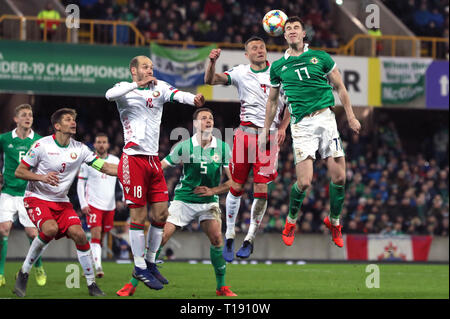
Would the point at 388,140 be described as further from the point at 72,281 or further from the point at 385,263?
the point at 72,281

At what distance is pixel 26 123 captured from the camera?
1398 centimetres

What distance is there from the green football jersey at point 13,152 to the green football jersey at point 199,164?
8.72ft

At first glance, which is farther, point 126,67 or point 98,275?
point 126,67

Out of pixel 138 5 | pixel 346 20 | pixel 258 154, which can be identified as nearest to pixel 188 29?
pixel 138 5

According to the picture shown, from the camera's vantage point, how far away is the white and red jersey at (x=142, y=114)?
10844 mm

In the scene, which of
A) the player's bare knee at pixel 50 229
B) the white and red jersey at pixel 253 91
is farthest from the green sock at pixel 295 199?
the player's bare knee at pixel 50 229

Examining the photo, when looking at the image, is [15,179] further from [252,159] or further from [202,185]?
[252,159]

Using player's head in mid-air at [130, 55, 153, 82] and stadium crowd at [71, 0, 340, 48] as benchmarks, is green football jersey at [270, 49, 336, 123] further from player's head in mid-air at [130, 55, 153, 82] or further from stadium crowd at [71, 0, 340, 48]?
stadium crowd at [71, 0, 340, 48]

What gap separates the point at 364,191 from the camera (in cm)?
2423

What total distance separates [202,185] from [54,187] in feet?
6.89

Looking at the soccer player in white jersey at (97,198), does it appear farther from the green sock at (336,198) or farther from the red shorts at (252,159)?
the green sock at (336,198)

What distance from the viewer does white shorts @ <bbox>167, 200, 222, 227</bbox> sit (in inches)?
504

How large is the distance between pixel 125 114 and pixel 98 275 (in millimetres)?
5457

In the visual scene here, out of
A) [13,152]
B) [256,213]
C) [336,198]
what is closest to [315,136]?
[336,198]
